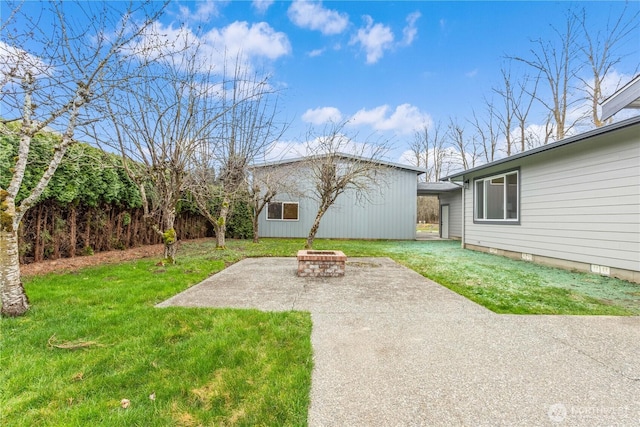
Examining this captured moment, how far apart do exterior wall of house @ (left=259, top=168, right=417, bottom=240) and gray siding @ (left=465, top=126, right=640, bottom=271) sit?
561cm

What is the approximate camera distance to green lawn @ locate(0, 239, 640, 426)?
1721 mm

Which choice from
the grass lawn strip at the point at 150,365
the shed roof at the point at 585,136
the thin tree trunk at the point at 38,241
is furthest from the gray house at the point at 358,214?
the grass lawn strip at the point at 150,365

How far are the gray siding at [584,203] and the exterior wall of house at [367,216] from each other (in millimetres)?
5613

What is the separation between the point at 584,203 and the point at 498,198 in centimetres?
300

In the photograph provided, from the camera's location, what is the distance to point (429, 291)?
4441 millimetres

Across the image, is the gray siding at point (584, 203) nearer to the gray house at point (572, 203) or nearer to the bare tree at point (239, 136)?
the gray house at point (572, 203)

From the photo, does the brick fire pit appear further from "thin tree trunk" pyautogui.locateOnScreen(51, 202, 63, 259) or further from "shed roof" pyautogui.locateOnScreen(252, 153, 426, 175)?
"thin tree trunk" pyautogui.locateOnScreen(51, 202, 63, 259)

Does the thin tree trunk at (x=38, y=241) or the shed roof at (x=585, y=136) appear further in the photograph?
the thin tree trunk at (x=38, y=241)

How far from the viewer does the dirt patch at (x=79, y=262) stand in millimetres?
5262

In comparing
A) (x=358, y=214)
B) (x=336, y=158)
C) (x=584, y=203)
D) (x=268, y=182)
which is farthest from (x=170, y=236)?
(x=358, y=214)

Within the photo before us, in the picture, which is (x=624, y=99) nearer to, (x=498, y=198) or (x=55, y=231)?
(x=498, y=198)

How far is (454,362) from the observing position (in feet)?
7.51

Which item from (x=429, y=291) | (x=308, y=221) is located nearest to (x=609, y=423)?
(x=429, y=291)

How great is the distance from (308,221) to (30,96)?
36.4ft
